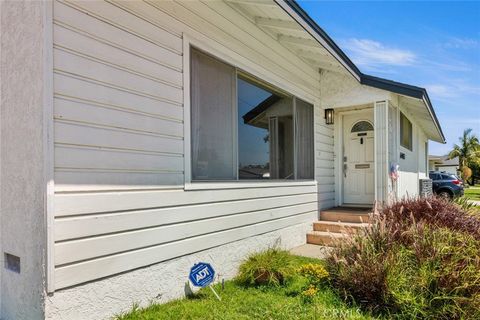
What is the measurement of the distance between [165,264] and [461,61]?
13.9 meters

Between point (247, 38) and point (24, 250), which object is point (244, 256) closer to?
point (24, 250)

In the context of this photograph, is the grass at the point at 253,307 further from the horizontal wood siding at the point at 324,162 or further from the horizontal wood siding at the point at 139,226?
the horizontal wood siding at the point at 324,162

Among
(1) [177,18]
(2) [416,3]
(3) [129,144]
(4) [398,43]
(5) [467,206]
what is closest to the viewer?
(3) [129,144]

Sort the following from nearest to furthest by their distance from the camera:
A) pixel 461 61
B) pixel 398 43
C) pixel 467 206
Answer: pixel 467 206 → pixel 398 43 → pixel 461 61

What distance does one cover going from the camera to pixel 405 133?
845cm

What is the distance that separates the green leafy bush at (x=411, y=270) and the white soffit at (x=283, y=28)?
304cm

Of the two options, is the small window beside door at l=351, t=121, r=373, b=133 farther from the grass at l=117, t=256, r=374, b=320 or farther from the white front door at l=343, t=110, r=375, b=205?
the grass at l=117, t=256, r=374, b=320

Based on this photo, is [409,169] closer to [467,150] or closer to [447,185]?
[447,185]

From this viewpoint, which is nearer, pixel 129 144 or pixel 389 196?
pixel 129 144

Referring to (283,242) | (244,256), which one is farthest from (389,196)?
(244,256)

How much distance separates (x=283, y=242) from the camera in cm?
541

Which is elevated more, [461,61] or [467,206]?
[461,61]

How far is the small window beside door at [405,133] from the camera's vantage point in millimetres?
7891

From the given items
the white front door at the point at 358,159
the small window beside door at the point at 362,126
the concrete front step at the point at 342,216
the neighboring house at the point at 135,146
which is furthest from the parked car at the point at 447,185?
the neighboring house at the point at 135,146
